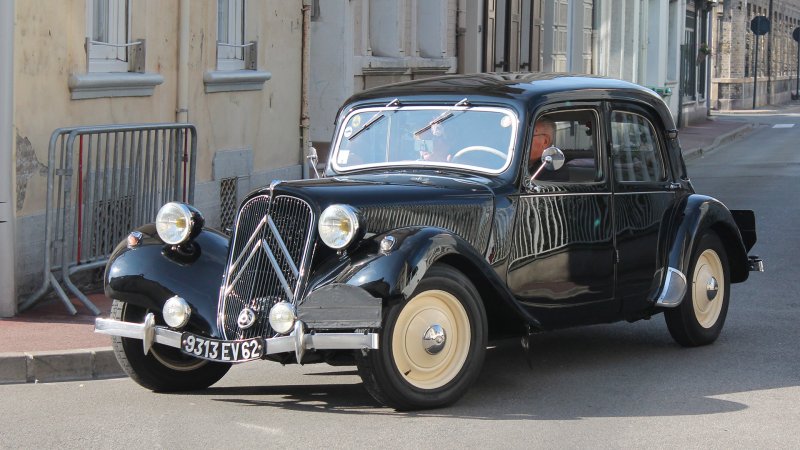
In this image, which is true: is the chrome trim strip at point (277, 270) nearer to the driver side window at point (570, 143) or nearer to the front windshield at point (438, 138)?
the front windshield at point (438, 138)

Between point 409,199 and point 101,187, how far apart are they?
4.18 m

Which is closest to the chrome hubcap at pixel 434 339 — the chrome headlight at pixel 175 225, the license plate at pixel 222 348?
the license plate at pixel 222 348

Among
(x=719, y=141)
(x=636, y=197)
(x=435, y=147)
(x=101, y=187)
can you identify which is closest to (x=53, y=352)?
(x=435, y=147)

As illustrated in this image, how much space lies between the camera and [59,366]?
7.94 m

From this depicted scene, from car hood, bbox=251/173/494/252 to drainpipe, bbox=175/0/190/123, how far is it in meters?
5.60

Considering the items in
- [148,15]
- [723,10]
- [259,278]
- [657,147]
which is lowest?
[259,278]

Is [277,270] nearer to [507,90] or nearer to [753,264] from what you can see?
[507,90]

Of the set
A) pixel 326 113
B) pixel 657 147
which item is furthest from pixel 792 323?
pixel 326 113

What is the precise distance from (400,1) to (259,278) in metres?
13.6

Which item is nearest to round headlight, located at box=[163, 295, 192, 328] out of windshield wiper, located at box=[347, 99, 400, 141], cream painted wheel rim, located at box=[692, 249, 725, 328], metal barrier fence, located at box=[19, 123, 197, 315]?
windshield wiper, located at box=[347, 99, 400, 141]

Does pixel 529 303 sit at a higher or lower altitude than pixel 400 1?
lower

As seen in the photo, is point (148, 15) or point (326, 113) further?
point (326, 113)

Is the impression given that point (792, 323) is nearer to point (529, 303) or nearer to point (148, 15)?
point (529, 303)

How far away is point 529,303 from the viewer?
302 inches
